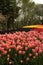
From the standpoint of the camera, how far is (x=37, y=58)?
186 inches

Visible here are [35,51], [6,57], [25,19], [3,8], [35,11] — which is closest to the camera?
[6,57]

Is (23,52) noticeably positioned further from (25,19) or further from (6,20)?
(25,19)

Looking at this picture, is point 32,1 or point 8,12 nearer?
point 8,12

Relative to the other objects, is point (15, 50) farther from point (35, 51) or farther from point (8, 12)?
point (8, 12)

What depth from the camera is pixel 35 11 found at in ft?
106

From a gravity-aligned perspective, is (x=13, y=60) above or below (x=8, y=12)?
above

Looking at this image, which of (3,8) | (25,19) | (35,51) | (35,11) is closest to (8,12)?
(3,8)

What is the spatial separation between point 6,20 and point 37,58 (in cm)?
1700

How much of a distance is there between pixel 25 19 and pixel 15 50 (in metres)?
23.7

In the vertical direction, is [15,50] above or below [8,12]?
above

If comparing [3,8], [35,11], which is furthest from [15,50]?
[35,11]

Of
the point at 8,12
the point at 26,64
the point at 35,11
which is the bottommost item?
the point at 35,11

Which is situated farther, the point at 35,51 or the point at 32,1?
the point at 32,1

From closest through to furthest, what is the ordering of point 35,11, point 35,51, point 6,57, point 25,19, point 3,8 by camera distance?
point 6,57, point 35,51, point 3,8, point 25,19, point 35,11
